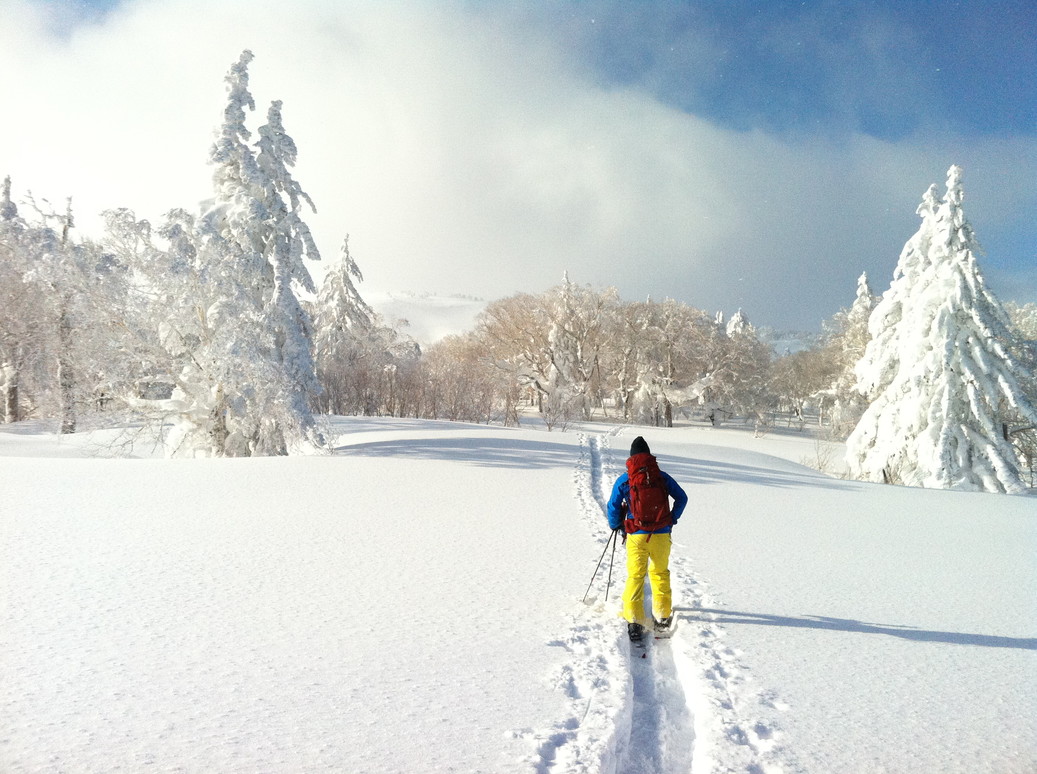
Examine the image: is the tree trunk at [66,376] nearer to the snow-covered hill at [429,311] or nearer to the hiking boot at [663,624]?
the hiking boot at [663,624]

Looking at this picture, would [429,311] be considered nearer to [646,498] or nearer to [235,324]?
[235,324]

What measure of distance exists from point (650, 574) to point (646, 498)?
2.17ft

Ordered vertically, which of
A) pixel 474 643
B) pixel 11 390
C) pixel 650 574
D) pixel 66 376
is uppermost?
pixel 66 376

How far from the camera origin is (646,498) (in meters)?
5.04

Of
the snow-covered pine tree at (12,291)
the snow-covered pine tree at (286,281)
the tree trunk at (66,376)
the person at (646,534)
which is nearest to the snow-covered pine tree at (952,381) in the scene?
the person at (646,534)

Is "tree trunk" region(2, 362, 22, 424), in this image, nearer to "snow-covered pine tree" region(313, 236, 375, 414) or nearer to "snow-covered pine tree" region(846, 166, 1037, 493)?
"snow-covered pine tree" region(313, 236, 375, 414)

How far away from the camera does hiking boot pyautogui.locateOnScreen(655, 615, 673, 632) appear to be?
4871mm

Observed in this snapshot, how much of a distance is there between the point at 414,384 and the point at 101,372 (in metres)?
18.4

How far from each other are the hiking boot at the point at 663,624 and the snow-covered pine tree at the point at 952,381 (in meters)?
15.5

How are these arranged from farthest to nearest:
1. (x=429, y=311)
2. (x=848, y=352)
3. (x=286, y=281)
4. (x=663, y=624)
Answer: (x=429, y=311) < (x=848, y=352) < (x=286, y=281) < (x=663, y=624)

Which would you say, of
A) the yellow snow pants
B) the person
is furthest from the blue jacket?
the yellow snow pants

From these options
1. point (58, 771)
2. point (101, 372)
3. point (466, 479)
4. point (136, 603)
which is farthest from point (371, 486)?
point (101, 372)

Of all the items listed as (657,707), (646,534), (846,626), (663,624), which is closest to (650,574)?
(646,534)

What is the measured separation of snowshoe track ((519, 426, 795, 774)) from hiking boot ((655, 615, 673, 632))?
102 mm
